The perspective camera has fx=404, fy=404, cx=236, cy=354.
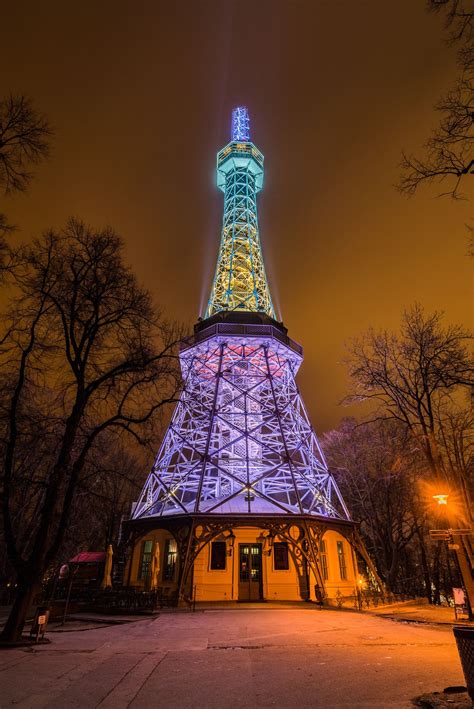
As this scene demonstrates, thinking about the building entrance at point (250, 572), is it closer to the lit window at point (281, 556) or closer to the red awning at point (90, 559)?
the lit window at point (281, 556)

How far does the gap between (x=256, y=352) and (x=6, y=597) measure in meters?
23.9

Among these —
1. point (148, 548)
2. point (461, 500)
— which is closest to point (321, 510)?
point (461, 500)

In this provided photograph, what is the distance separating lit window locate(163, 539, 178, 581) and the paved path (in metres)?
10.3

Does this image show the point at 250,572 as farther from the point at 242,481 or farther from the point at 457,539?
the point at 457,539

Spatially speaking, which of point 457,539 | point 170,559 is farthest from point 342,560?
point 457,539

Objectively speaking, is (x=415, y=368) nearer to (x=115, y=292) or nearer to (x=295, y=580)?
(x=115, y=292)

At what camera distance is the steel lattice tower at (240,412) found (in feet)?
77.1

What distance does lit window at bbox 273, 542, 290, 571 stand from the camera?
2139 cm

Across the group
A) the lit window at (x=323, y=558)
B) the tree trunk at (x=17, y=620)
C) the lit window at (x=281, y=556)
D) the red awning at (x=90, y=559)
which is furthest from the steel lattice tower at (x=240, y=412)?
the tree trunk at (x=17, y=620)

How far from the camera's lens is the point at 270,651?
330 inches

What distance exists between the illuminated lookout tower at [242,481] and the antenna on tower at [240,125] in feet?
43.2

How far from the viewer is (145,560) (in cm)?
2303

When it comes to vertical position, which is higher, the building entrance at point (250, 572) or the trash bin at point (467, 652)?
the building entrance at point (250, 572)

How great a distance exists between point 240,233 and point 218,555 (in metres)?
32.4
